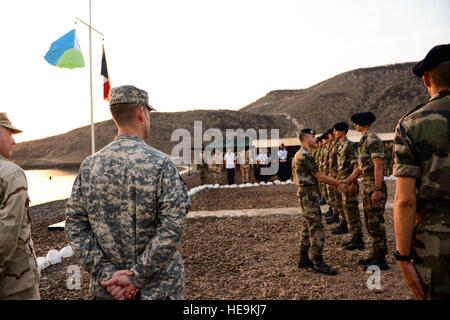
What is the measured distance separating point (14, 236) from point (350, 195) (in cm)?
502

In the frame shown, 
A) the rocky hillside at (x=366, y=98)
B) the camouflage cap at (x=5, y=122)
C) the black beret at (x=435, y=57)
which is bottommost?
the camouflage cap at (x=5, y=122)

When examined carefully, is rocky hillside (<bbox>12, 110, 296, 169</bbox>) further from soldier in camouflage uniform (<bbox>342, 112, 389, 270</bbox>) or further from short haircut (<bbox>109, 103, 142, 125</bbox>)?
short haircut (<bbox>109, 103, 142, 125</bbox>)

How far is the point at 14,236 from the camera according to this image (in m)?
2.16

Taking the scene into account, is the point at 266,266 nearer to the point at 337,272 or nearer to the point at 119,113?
the point at 337,272

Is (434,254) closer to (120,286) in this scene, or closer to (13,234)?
(120,286)

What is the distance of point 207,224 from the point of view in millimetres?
8023

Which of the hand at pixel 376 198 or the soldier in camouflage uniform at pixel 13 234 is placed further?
the hand at pixel 376 198

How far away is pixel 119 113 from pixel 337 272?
13.1 ft

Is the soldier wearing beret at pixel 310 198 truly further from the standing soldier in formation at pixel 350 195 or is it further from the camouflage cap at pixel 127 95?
the camouflage cap at pixel 127 95

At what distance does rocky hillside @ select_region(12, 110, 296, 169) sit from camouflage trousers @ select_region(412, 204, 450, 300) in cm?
6995

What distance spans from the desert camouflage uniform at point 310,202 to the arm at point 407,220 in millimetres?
2667

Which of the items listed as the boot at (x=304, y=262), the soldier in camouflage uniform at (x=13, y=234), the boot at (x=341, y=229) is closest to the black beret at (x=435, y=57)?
the soldier in camouflage uniform at (x=13, y=234)

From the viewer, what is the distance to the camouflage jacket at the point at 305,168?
4.55 metres
